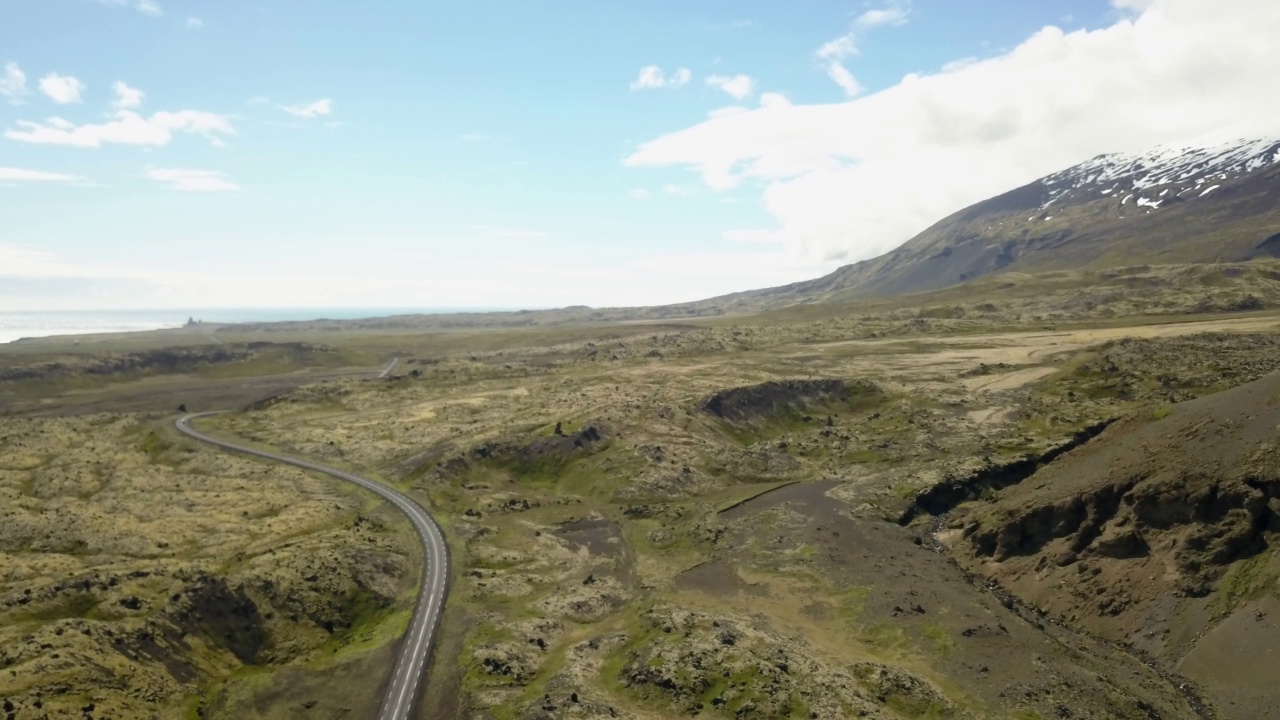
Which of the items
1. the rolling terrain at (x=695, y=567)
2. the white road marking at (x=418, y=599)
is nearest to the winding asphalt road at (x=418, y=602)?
the white road marking at (x=418, y=599)

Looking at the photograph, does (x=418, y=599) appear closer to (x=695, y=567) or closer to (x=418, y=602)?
(x=418, y=602)

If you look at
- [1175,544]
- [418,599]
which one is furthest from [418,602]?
[1175,544]

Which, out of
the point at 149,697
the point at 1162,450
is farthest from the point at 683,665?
the point at 1162,450

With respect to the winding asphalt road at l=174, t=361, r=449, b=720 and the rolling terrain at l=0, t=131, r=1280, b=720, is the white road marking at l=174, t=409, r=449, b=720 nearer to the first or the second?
the winding asphalt road at l=174, t=361, r=449, b=720

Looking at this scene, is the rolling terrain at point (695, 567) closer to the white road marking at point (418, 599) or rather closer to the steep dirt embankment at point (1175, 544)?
the steep dirt embankment at point (1175, 544)

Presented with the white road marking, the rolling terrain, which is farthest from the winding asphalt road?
the rolling terrain

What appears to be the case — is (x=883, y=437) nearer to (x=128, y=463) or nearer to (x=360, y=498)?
(x=360, y=498)
